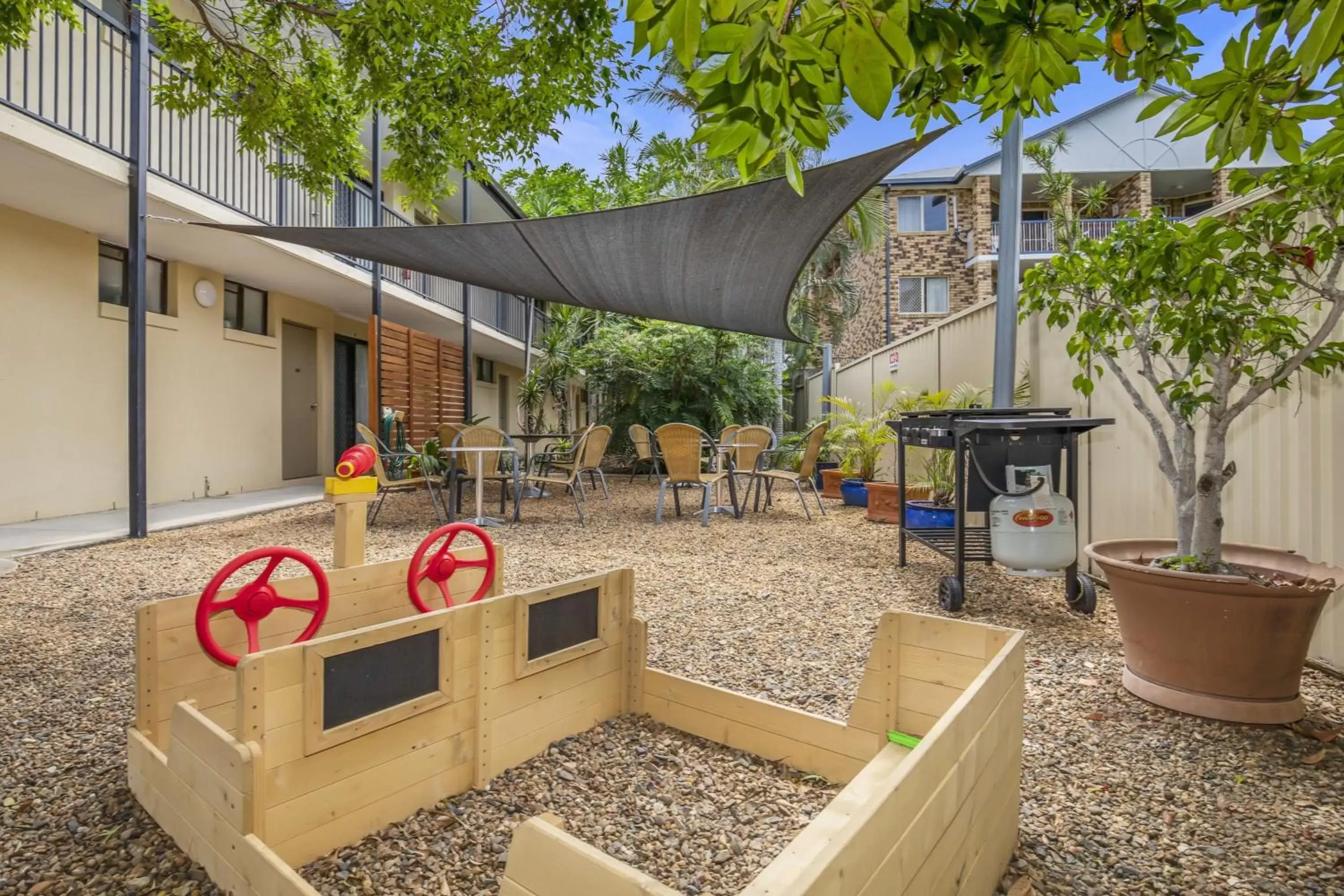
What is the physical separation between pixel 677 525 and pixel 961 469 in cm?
304

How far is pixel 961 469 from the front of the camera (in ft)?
9.87

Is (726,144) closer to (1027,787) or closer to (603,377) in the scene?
(1027,787)

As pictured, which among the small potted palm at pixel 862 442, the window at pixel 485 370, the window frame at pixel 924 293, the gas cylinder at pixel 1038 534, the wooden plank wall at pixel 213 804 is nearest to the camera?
the wooden plank wall at pixel 213 804

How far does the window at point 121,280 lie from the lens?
19.5 feet

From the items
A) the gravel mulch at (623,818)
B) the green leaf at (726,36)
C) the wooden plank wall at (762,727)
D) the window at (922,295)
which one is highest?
the window at (922,295)

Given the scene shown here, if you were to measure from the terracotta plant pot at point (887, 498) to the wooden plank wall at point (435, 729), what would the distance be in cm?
426

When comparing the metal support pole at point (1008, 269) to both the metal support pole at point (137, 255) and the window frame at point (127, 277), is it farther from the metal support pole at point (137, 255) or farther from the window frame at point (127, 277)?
the window frame at point (127, 277)

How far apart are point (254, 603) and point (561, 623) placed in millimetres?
716

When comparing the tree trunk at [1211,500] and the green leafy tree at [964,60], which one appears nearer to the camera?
the green leafy tree at [964,60]

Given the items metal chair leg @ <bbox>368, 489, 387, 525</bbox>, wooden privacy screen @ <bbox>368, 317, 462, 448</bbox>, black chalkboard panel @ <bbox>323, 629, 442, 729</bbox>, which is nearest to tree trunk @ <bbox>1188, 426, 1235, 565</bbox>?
Result: black chalkboard panel @ <bbox>323, 629, 442, 729</bbox>

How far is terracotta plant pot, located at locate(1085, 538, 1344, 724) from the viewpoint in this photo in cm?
182

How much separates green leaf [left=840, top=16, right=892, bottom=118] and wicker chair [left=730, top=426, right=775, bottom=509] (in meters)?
5.53

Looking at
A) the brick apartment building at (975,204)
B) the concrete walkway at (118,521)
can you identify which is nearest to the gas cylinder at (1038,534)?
the concrete walkway at (118,521)

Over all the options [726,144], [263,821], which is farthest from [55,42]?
[726,144]
